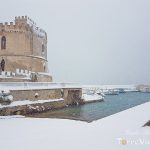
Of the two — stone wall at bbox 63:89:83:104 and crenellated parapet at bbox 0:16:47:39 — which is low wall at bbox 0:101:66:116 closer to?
stone wall at bbox 63:89:83:104

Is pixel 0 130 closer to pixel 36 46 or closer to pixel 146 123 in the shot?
pixel 146 123

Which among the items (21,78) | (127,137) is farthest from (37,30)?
(127,137)

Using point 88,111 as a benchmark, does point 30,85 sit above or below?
above

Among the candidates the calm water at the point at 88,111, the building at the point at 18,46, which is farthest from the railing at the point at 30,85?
the building at the point at 18,46

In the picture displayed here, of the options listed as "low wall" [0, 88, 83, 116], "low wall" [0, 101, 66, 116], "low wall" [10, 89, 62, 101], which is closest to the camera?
"low wall" [0, 101, 66, 116]

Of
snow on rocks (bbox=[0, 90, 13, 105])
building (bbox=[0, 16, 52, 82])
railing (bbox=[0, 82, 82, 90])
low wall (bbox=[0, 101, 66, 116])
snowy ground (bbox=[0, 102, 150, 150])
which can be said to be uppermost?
building (bbox=[0, 16, 52, 82])

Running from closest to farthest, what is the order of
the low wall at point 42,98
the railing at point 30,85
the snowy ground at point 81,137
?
the snowy ground at point 81,137, the low wall at point 42,98, the railing at point 30,85

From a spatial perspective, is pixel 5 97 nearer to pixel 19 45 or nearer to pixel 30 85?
pixel 30 85

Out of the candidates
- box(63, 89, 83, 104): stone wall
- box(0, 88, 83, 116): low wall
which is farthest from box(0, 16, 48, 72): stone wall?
box(0, 88, 83, 116): low wall

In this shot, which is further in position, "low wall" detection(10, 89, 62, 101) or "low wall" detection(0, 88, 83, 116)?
"low wall" detection(10, 89, 62, 101)

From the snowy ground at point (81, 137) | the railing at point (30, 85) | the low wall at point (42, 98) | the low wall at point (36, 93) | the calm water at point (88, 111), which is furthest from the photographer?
the low wall at point (36, 93)

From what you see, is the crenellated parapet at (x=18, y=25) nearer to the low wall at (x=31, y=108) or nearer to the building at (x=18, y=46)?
the building at (x=18, y=46)

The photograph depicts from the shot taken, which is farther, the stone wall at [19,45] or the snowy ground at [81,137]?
the stone wall at [19,45]

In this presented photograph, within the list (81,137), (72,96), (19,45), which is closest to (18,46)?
(19,45)
